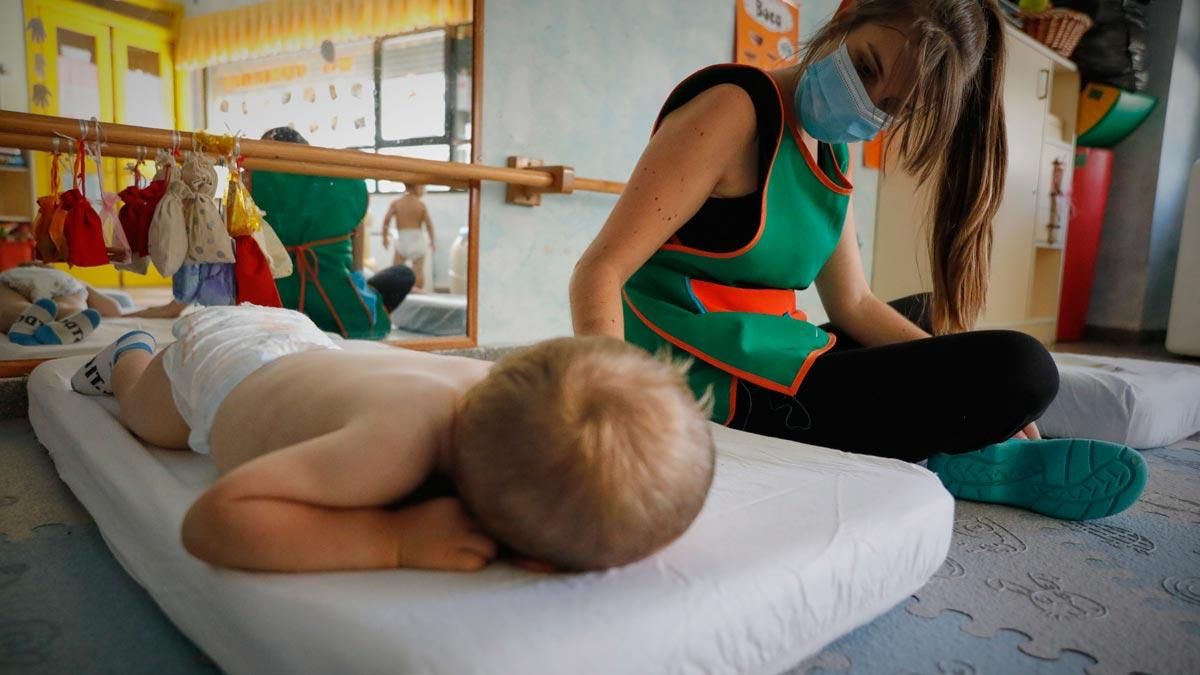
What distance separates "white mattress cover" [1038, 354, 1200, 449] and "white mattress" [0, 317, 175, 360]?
1.89 m

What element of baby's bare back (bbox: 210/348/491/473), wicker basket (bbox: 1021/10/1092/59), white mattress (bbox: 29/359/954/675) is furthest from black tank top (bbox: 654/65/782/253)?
wicker basket (bbox: 1021/10/1092/59)

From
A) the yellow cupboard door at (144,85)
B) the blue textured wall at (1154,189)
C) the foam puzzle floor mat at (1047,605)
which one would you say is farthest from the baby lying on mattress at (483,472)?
the blue textured wall at (1154,189)

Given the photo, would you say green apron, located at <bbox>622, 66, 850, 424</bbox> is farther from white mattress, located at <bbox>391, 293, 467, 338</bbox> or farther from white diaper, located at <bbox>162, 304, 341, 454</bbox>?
white mattress, located at <bbox>391, 293, 467, 338</bbox>

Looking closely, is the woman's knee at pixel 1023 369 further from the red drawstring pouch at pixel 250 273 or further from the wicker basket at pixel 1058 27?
the wicker basket at pixel 1058 27

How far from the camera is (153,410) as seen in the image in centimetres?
93

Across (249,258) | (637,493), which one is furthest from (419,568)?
(249,258)

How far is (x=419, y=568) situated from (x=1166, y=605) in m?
0.83

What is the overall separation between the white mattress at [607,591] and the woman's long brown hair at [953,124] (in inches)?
20.1

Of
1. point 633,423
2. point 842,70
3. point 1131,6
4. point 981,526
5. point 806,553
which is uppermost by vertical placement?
point 1131,6

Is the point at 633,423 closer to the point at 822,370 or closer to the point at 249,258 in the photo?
the point at 822,370

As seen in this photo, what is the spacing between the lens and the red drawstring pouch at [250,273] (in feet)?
4.77

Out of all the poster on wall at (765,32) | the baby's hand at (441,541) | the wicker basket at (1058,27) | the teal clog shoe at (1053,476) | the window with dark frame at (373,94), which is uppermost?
the wicker basket at (1058,27)

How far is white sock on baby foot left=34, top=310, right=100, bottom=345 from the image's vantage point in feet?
4.84

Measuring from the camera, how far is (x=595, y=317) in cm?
92
